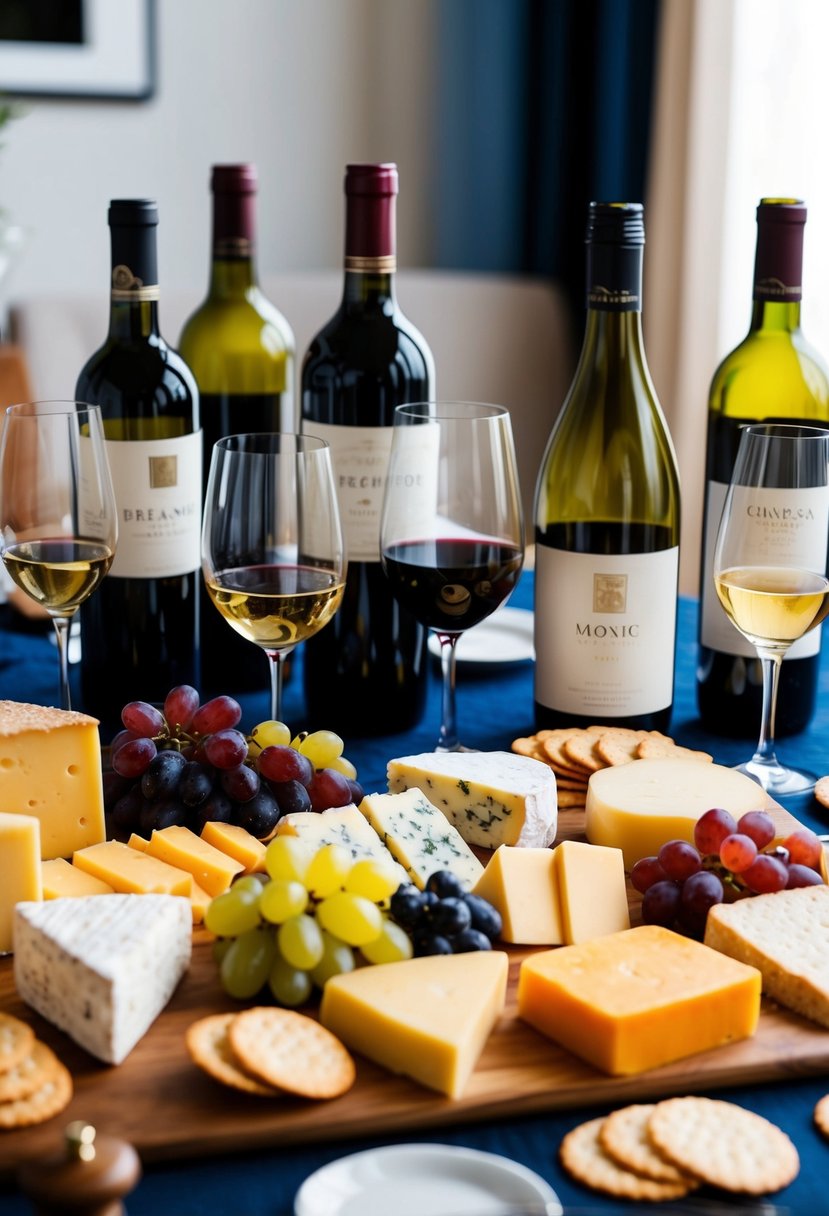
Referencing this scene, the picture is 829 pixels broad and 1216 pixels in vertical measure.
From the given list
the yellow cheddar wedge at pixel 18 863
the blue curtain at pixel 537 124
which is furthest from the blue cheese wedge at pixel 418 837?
the blue curtain at pixel 537 124

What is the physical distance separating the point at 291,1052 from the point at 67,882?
27 cm

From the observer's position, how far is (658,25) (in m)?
2.95

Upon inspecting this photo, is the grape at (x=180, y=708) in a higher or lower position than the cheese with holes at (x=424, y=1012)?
higher

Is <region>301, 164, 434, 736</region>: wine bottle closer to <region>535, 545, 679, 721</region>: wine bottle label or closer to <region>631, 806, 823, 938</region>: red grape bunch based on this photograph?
<region>535, 545, 679, 721</region>: wine bottle label

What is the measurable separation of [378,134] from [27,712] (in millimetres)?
2803

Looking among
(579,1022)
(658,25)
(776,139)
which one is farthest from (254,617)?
(658,25)

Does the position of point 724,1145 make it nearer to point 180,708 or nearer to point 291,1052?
point 291,1052

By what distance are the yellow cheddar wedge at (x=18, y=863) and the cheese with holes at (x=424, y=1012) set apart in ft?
0.73

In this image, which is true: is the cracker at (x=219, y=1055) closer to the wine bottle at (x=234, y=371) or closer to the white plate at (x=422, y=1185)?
the white plate at (x=422, y=1185)

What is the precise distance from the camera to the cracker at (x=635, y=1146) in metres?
0.68

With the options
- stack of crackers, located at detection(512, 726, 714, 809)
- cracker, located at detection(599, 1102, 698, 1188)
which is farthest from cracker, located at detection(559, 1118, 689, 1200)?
stack of crackers, located at detection(512, 726, 714, 809)

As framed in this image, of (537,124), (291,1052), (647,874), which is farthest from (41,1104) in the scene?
(537,124)

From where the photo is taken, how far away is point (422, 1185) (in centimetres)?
67

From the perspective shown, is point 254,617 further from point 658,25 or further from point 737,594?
point 658,25
